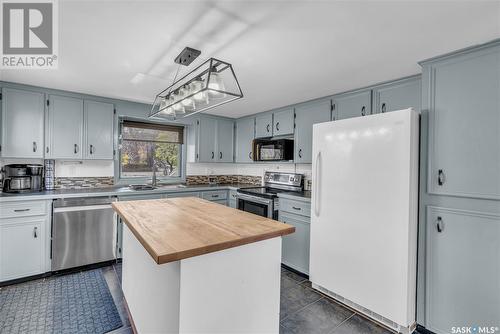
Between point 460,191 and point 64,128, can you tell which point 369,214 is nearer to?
point 460,191

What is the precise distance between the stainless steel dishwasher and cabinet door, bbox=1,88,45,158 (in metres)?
0.74


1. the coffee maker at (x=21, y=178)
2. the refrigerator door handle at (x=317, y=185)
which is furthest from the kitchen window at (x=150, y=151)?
the refrigerator door handle at (x=317, y=185)

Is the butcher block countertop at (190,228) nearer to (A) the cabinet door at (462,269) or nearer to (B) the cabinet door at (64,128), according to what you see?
(A) the cabinet door at (462,269)

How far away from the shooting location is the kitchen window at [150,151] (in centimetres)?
370

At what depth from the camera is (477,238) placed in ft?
5.51

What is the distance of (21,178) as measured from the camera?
8.89 ft

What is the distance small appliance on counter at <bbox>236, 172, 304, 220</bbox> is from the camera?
10.3 ft

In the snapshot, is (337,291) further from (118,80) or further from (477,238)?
(118,80)

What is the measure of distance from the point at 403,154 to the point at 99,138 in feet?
11.5

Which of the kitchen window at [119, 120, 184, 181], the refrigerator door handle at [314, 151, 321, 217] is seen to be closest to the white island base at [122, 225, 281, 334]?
the refrigerator door handle at [314, 151, 321, 217]

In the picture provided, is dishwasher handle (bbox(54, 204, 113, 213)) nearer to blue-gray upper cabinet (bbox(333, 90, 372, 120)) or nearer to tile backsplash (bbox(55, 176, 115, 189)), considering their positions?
tile backsplash (bbox(55, 176, 115, 189))

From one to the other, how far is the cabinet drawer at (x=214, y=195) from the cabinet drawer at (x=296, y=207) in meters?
1.19

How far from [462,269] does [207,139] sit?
358cm

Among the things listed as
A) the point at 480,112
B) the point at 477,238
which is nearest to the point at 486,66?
the point at 480,112
